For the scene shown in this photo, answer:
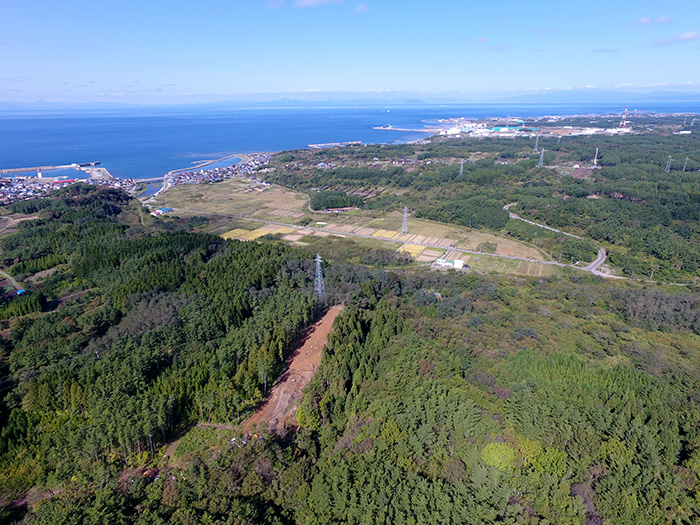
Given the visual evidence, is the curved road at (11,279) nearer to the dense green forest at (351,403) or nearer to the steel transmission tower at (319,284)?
the dense green forest at (351,403)

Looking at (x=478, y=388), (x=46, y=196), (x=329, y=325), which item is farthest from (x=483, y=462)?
(x=46, y=196)

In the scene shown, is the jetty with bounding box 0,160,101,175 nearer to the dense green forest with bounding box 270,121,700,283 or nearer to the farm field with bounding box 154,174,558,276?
the farm field with bounding box 154,174,558,276

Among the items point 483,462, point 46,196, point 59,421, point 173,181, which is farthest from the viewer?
point 173,181

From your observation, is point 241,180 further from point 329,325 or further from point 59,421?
point 59,421

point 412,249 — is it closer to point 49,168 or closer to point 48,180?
point 48,180

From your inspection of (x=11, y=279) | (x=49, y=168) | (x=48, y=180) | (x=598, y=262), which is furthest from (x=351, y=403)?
(x=49, y=168)

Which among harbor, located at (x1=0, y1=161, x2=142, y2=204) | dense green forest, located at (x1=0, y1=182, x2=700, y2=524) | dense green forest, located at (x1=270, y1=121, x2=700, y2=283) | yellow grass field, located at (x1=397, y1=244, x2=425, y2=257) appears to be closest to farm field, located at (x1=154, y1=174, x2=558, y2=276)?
yellow grass field, located at (x1=397, y1=244, x2=425, y2=257)
